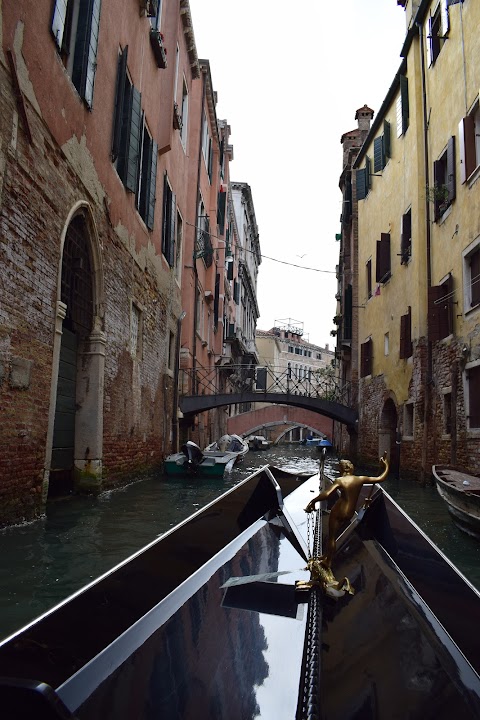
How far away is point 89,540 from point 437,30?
417 inches

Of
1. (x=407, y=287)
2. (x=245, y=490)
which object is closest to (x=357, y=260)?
(x=407, y=287)

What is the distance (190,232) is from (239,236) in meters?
14.5

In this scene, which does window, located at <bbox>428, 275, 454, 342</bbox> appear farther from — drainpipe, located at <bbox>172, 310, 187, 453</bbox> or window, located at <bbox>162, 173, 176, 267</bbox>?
drainpipe, located at <bbox>172, 310, 187, 453</bbox>

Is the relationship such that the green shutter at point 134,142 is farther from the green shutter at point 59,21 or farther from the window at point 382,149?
the window at point 382,149

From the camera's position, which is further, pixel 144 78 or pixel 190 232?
pixel 190 232

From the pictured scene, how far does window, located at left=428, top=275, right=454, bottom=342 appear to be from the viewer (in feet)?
31.5

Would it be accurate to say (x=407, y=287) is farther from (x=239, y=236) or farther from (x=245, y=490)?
(x=239, y=236)

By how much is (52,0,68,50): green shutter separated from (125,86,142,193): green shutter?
87.1 inches

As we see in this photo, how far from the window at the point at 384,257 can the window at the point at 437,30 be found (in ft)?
12.1

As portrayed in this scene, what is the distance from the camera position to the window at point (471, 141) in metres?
8.50

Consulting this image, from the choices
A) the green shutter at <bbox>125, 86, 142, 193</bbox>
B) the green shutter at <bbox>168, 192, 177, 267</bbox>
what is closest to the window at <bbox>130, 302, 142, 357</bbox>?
the green shutter at <bbox>125, 86, 142, 193</bbox>

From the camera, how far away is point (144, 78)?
871 cm

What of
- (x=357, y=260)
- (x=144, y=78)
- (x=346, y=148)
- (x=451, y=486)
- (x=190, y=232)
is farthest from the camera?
(x=346, y=148)

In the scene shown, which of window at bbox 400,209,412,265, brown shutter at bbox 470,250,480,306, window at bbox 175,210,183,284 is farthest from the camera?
window at bbox 175,210,183,284
